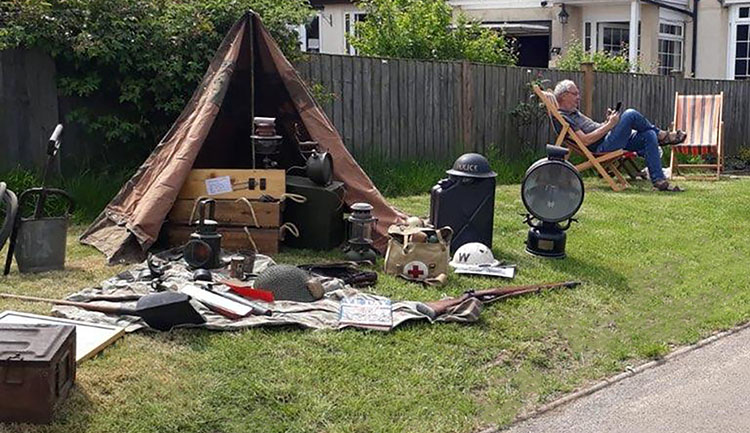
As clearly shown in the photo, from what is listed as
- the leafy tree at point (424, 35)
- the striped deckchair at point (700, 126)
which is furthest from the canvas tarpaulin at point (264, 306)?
the striped deckchair at point (700, 126)

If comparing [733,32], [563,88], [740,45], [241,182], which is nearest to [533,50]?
[733,32]

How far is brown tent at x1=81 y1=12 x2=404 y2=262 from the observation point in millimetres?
7059

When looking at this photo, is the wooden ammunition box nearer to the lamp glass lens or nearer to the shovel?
the shovel

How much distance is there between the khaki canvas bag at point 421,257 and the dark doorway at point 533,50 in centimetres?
1707

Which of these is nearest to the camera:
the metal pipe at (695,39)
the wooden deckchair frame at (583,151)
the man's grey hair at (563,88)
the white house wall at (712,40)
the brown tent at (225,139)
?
the brown tent at (225,139)

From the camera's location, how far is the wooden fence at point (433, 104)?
1110 centimetres

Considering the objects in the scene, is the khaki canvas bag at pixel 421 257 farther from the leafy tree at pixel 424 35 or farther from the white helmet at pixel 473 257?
the leafy tree at pixel 424 35

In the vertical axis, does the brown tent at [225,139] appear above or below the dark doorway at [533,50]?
below

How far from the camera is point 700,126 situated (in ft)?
46.2

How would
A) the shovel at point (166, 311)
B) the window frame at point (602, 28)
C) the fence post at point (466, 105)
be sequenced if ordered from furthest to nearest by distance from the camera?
the window frame at point (602, 28)
the fence post at point (466, 105)
the shovel at point (166, 311)

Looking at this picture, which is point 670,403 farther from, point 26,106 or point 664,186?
point 664,186

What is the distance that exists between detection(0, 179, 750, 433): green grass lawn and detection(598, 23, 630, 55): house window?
13.7 m

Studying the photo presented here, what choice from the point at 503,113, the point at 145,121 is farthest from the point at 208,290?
the point at 503,113

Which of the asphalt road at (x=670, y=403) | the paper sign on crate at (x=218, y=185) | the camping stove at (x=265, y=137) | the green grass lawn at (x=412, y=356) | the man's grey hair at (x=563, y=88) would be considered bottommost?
the asphalt road at (x=670, y=403)
